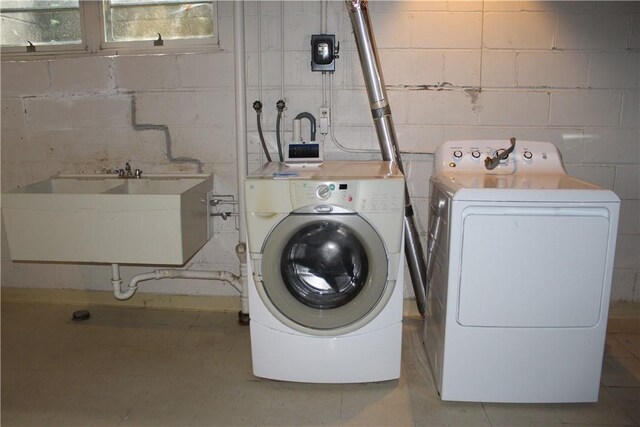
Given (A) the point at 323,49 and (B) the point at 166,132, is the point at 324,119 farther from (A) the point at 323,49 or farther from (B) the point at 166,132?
(B) the point at 166,132

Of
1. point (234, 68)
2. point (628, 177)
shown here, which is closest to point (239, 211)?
point (234, 68)

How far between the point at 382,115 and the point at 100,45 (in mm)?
1659

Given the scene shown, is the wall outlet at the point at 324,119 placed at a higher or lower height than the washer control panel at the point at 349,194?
higher

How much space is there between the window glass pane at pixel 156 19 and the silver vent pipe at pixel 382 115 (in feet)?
2.90

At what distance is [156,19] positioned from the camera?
278cm

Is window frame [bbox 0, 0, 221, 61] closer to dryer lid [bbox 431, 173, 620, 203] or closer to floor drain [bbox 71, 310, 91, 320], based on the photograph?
floor drain [bbox 71, 310, 91, 320]

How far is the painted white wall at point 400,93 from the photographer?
257 centimetres

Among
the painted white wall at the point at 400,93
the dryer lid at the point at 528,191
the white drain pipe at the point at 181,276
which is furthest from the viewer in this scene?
the white drain pipe at the point at 181,276

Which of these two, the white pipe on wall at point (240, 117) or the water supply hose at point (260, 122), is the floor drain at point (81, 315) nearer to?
the white pipe on wall at point (240, 117)

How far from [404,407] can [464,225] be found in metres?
0.79

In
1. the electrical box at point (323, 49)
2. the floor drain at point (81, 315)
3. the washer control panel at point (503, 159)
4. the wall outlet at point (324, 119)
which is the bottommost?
the floor drain at point (81, 315)

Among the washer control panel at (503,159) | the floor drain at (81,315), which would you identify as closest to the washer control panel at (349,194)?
the washer control panel at (503,159)

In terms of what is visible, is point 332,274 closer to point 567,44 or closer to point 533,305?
point 533,305

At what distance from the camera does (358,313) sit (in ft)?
6.68
